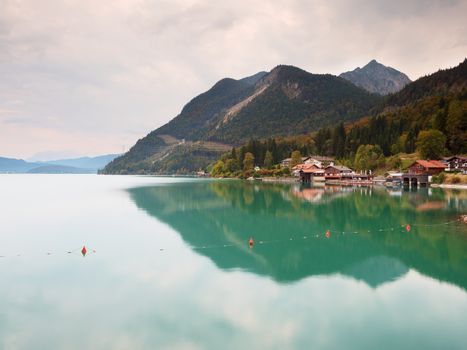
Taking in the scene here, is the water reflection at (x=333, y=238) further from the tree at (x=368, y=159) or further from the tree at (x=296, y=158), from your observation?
the tree at (x=296, y=158)

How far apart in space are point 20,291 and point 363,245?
26.5m

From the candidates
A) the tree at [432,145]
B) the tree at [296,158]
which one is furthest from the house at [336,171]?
→ the tree at [296,158]

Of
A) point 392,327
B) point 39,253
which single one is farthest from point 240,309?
point 39,253

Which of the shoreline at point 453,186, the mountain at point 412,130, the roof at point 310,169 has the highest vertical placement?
the mountain at point 412,130

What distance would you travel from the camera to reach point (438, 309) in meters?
18.6

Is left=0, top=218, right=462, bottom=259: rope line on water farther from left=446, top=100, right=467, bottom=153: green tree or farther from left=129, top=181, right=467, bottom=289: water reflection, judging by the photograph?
left=446, top=100, right=467, bottom=153: green tree

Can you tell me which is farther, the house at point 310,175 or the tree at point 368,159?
the house at point 310,175

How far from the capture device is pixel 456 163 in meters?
114

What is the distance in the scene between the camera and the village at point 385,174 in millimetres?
111125

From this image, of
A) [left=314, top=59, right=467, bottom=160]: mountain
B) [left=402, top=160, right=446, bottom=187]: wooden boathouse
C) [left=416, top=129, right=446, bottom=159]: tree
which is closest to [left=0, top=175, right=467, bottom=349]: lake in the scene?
[left=402, top=160, right=446, bottom=187]: wooden boathouse

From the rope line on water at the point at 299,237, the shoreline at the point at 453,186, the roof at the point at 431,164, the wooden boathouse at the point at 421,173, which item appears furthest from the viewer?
the roof at the point at 431,164

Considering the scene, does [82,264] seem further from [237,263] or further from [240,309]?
[240,309]

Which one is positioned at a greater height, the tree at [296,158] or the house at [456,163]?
the tree at [296,158]

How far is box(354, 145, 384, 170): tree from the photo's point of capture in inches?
5694
